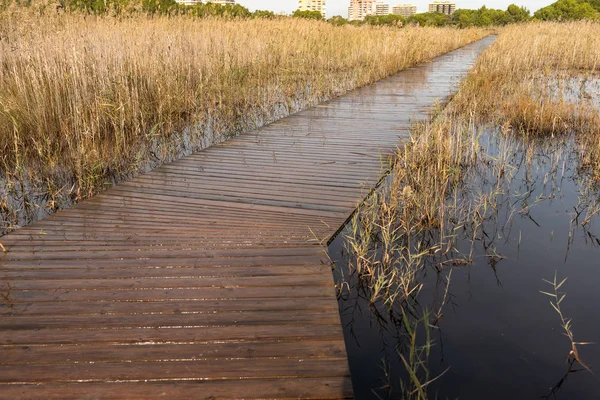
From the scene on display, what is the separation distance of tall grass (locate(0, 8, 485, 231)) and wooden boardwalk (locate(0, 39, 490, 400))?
37.0 inches

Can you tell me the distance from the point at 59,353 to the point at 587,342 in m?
2.25

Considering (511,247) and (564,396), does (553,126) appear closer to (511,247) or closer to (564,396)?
(511,247)

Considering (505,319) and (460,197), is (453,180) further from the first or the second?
(505,319)

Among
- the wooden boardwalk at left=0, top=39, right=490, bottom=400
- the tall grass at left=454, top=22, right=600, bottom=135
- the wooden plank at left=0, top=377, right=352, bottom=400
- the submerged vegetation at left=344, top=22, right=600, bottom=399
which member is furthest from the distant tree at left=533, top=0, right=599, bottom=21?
the wooden plank at left=0, top=377, right=352, bottom=400

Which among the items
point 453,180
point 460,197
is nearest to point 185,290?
point 460,197

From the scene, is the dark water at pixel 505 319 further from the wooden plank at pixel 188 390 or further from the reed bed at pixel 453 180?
the wooden plank at pixel 188 390

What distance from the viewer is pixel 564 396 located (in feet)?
6.68

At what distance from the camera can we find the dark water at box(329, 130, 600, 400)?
6.86ft

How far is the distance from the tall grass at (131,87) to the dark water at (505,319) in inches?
104

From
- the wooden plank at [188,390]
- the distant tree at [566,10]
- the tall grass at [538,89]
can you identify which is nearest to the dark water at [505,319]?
the wooden plank at [188,390]

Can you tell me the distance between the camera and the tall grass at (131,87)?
4.61 m

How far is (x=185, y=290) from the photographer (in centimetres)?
229

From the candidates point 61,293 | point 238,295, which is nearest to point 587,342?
point 238,295

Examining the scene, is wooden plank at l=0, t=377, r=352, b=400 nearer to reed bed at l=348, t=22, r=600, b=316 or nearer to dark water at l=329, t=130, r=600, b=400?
dark water at l=329, t=130, r=600, b=400
